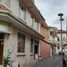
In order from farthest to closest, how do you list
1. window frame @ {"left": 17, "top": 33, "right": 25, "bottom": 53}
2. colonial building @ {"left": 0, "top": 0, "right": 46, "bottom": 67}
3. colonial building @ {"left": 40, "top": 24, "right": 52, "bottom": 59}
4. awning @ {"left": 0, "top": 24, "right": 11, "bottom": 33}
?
colonial building @ {"left": 40, "top": 24, "right": 52, "bottom": 59}
window frame @ {"left": 17, "top": 33, "right": 25, "bottom": 53}
colonial building @ {"left": 0, "top": 0, "right": 46, "bottom": 67}
awning @ {"left": 0, "top": 24, "right": 11, "bottom": 33}

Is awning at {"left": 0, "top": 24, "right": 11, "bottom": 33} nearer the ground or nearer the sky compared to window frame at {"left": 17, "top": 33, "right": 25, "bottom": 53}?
nearer the sky

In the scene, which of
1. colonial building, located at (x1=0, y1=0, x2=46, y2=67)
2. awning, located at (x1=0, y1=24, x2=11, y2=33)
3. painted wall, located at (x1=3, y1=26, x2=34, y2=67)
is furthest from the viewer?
painted wall, located at (x1=3, y1=26, x2=34, y2=67)

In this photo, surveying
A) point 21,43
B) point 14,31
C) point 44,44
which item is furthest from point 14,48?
point 44,44

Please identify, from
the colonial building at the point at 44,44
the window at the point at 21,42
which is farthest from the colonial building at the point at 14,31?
the colonial building at the point at 44,44

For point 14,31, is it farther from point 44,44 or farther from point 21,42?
point 44,44

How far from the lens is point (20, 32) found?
22.2 meters

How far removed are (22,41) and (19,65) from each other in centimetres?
300

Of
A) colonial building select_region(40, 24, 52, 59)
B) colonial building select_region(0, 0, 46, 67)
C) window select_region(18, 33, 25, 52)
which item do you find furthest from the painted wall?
colonial building select_region(40, 24, 52, 59)

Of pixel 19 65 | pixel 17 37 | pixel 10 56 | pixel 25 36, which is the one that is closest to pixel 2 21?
pixel 10 56

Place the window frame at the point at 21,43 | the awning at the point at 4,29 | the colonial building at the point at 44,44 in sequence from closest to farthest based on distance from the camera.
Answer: the awning at the point at 4,29 → the window frame at the point at 21,43 → the colonial building at the point at 44,44

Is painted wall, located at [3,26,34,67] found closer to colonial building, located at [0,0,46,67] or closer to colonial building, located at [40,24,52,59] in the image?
colonial building, located at [0,0,46,67]

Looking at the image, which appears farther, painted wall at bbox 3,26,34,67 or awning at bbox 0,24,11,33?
painted wall at bbox 3,26,34,67

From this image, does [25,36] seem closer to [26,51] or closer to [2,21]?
[26,51]

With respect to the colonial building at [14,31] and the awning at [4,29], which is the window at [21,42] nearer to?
the colonial building at [14,31]
